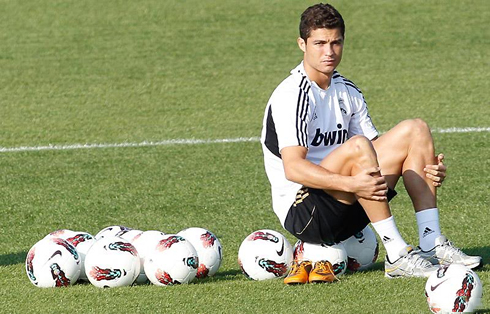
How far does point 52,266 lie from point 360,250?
2.08 m

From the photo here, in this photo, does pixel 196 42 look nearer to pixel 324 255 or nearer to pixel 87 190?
pixel 87 190

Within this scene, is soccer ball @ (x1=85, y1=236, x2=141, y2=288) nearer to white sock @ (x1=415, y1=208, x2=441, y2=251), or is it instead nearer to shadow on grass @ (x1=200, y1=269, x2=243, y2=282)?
shadow on grass @ (x1=200, y1=269, x2=243, y2=282)

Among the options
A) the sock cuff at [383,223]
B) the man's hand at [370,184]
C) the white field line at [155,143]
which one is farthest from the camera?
the white field line at [155,143]

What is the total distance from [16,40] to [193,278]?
1251cm

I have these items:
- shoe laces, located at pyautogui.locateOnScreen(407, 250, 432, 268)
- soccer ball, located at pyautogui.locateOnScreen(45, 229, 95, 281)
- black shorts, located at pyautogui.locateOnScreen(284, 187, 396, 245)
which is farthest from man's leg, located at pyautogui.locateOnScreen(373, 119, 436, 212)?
soccer ball, located at pyautogui.locateOnScreen(45, 229, 95, 281)

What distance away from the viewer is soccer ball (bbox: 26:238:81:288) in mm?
6992

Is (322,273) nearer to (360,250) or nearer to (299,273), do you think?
(299,273)

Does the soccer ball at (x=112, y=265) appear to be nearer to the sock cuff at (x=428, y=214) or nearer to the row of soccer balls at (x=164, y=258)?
the row of soccer balls at (x=164, y=258)

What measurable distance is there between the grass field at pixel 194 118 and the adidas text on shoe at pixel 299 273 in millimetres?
64

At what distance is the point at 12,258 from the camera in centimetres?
805

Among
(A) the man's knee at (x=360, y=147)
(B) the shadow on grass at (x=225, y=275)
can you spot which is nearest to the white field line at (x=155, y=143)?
(B) the shadow on grass at (x=225, y=275)

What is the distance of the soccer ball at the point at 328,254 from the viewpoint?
22.7ft

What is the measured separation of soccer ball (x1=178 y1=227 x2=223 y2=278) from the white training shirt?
509 mm

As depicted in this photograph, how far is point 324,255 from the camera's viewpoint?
6.92 meters
